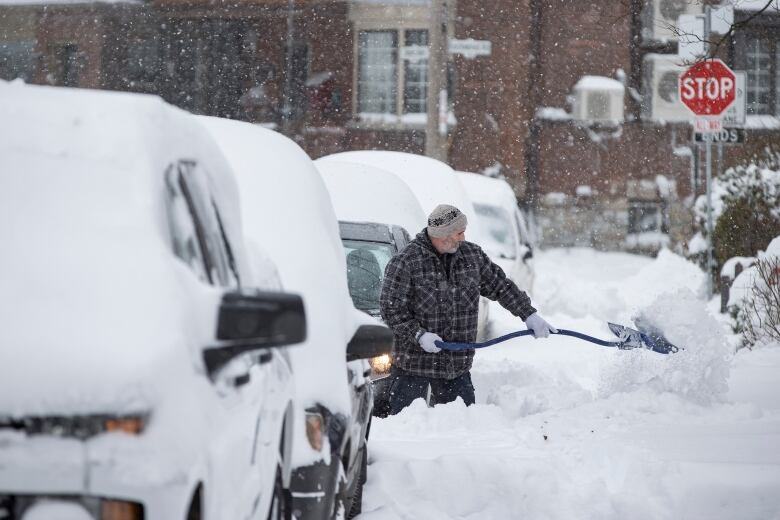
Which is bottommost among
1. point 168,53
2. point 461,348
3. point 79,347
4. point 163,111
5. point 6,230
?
point 461,348

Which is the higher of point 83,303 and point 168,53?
point 168,53

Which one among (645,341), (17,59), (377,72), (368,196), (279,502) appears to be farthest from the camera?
(17,59)

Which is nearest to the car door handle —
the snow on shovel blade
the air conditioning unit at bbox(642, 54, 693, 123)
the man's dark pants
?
the man's dark pants

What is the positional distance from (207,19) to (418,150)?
592cm

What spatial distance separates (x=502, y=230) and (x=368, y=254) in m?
7.61

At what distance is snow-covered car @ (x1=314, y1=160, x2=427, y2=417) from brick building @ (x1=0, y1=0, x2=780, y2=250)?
63.3 feet

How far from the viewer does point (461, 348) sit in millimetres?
8109

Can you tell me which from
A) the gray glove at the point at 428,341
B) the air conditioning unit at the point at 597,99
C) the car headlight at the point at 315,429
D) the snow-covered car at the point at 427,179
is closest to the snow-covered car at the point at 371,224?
the gray glove at the point at 428,341

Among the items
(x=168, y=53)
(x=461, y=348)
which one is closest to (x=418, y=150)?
(x=168, y=53)

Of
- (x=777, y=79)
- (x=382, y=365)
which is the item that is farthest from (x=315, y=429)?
(x=777, y=79)

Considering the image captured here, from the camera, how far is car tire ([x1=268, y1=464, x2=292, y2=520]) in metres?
3.97

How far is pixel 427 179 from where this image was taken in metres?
15.2

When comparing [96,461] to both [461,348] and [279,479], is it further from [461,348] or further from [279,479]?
[461,348]

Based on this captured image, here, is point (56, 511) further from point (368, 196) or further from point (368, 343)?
point (368, 196)
